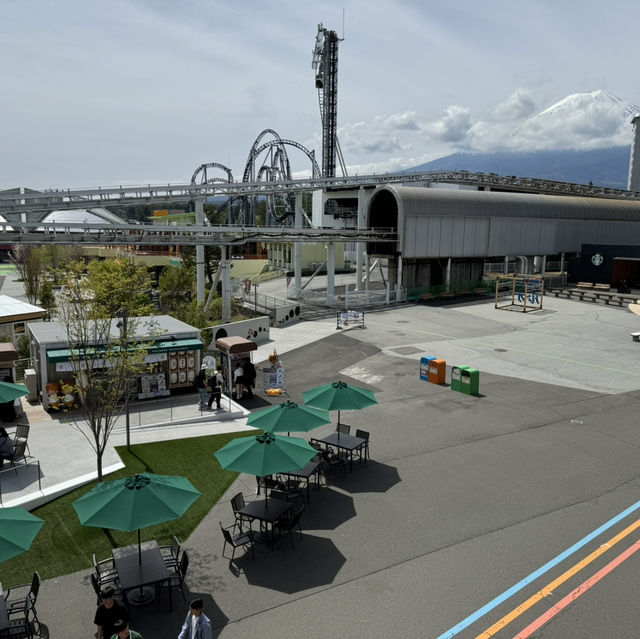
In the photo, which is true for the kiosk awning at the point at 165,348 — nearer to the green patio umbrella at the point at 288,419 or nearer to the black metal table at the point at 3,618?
the green patio umbrella at the point at 288,419

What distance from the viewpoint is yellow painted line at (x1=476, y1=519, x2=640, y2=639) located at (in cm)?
847

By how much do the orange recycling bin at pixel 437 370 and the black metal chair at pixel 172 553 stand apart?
14419mm

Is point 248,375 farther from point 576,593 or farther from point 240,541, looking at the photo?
point 576,593

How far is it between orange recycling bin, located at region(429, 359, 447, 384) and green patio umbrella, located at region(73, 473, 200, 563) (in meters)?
14.6

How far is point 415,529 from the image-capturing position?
11.4 metres

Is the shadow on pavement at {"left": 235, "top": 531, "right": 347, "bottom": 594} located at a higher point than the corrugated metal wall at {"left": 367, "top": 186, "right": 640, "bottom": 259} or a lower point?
lower

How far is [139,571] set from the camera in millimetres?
9398

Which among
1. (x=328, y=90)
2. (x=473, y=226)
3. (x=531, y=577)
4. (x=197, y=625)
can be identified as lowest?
(x=531, y=577)

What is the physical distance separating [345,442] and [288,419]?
2.41 m

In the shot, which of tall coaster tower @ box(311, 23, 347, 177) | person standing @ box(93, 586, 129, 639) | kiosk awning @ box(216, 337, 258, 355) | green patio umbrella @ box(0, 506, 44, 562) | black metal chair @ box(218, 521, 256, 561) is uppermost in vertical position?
tall coaster tower @ box(311, 23, 347, 177)

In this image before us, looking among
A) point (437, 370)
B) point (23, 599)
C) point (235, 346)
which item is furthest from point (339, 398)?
point (437, 370)

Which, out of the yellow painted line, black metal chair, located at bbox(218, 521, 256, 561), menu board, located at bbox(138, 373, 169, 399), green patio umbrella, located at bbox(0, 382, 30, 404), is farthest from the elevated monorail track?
the yellow painted line

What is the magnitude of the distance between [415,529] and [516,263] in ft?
167

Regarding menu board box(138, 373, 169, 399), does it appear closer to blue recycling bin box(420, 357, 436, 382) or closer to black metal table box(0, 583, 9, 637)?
blue recycling bin box(420, 357, 436, 382)
